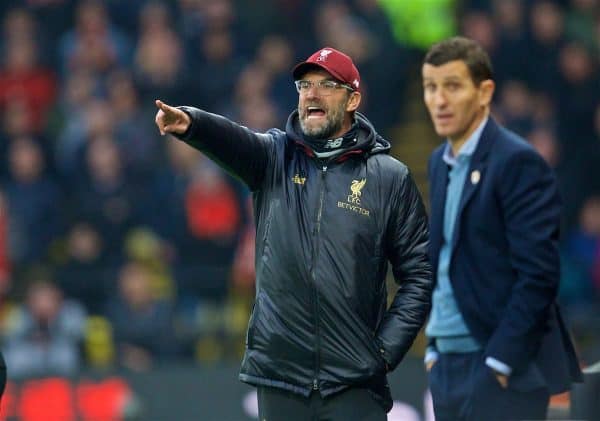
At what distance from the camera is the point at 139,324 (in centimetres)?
1168

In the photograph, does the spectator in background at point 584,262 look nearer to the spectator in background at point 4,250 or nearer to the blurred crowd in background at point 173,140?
the blurred crowd in background at point 173,140

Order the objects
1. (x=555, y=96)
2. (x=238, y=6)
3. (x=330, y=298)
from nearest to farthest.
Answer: (x=330, y=298) → (x=555, y=96) → (x=238, y=6)

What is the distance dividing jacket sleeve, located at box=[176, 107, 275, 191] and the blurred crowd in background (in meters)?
5.67

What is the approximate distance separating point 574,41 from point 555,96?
3.10 feet

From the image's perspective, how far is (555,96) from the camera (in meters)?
13.8

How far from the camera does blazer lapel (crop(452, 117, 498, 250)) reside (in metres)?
5.95

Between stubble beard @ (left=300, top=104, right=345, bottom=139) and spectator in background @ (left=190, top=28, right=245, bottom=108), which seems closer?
stubble beard @ (left=300, top=104, right=345, bottom=139)

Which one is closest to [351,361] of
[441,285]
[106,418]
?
[441,285]

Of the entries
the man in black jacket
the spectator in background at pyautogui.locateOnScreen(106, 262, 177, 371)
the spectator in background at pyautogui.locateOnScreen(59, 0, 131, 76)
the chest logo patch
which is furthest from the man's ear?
the spectator in background at pyautogui.locateOnScreen(59, 0, 131, 76)

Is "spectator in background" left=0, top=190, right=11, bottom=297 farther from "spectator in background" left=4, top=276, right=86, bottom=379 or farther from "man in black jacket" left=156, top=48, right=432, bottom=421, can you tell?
"man in black jacket" left=156, top=48, right=432, bottom=421

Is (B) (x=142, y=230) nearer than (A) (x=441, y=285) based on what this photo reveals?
No

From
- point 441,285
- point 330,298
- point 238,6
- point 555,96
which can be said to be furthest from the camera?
point 238,6

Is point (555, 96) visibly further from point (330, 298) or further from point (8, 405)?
point (330, 298)

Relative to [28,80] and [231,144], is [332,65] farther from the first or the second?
[28,80]
